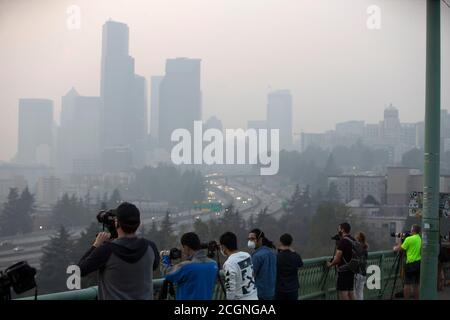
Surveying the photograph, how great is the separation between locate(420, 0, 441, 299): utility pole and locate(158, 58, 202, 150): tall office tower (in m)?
3.15

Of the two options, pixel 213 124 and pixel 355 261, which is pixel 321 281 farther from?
pixel 213 124

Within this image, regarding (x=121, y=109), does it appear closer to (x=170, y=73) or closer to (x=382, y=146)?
(x=170, y=73)

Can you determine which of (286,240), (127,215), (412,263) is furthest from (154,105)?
(127,215)

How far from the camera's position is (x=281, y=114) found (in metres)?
7.77

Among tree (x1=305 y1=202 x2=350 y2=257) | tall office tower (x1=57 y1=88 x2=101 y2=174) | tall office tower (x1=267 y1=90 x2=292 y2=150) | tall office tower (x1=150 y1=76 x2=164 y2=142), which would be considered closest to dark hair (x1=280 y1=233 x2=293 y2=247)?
tall office tower (x1=267 y1=90 x2=292 y2=150)

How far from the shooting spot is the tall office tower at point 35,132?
7195 mm

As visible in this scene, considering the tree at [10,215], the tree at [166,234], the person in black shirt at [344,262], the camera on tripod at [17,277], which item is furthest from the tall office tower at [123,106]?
the camera on tripod at [17,277]

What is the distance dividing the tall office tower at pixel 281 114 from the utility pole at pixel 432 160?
2632mm

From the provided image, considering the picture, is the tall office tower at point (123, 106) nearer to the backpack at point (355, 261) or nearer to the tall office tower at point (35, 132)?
the tall office tower at point (35, 132)

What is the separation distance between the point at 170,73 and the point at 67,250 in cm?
244

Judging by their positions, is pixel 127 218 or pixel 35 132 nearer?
pixel 127 218

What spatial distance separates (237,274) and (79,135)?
16.1 ft

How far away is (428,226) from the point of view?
199 inches
